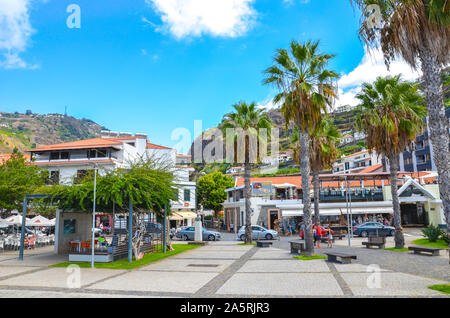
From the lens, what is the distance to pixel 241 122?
27.5 m

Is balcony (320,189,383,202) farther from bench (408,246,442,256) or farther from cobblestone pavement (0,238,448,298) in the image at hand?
cobblestone pavement (0,238,448,298)

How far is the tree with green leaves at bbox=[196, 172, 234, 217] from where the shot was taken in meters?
64.1

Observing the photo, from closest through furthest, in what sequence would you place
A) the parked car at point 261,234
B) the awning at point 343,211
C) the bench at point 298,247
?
the bench at point 298,247 < the parked car at point 261,234 < the awning at point 343,211

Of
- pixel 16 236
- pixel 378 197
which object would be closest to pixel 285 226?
pixel 378 197

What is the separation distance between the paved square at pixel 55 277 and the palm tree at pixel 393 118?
16.9 metres

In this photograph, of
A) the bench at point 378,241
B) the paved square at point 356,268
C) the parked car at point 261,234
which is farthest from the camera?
the parked car at point 261,234

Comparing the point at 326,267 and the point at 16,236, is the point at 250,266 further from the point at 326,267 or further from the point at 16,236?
the point at 16,236

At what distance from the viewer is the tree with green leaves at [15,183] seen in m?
23.8

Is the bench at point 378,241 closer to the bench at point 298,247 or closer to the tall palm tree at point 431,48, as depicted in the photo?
the bench at point 298,247

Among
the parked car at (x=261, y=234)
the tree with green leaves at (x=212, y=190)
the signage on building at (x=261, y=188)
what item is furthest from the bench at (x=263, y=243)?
the tree with green leaves at (x=212, y=190)

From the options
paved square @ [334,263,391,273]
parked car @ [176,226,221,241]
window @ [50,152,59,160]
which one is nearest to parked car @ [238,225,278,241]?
parked car @ [176,226,221,241]

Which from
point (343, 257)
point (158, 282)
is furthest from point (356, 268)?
point (158, 282)

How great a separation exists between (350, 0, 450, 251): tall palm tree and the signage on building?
3325 cm

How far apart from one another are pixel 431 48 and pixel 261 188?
1348 inches
